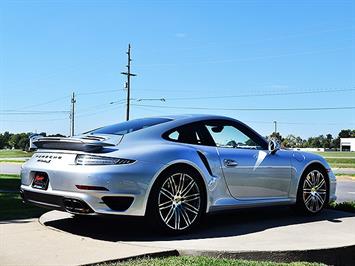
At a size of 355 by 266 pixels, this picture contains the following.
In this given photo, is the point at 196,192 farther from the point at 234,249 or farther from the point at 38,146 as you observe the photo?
the point at 38,146

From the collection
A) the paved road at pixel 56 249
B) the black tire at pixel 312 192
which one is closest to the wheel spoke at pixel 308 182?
the black tire at pixel 312 192

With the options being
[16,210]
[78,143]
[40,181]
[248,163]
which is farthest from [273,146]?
[16,210]

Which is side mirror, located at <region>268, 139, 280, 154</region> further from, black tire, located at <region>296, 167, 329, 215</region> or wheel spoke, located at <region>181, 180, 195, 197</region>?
wheel spoke, located at <region>181, 180, 195, 197</region>

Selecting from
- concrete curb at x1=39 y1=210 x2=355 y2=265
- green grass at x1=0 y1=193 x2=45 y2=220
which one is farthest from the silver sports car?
green grass at x1=0 y1=193 x2=45 y2=220

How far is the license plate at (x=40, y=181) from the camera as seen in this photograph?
5.15 metres

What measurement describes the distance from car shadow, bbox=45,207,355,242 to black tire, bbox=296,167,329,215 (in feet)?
0.40

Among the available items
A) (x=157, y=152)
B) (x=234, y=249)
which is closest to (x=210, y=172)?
(x=157, y=152)

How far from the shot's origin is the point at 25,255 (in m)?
4.26

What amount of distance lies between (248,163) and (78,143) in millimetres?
2118

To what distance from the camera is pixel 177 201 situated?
17.1ft

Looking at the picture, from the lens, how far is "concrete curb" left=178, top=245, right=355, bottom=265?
4477 millimetres

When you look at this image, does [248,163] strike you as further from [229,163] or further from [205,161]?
[205,161]

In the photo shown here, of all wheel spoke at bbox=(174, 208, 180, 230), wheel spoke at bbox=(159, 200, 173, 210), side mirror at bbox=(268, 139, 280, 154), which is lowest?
wheel spoke at bbox=(174, 208, 180, 230)

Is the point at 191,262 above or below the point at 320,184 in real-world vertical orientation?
below
